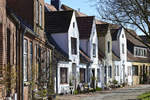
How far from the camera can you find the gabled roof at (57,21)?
31.5 metres

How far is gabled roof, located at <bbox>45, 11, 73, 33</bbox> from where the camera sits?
31453 mm

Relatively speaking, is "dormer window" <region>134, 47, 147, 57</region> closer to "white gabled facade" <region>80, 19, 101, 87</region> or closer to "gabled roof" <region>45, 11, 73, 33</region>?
"white gabled facade" <region>80, 19, 101, 87</region>

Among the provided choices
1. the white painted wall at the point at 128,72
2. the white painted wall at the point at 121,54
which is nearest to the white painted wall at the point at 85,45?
the white painted wall at the point at 121,54

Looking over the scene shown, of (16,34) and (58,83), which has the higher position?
(16,34)

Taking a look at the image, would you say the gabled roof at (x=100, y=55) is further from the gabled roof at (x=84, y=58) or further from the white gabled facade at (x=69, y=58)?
the white gabled facade at (x=69, y=58)

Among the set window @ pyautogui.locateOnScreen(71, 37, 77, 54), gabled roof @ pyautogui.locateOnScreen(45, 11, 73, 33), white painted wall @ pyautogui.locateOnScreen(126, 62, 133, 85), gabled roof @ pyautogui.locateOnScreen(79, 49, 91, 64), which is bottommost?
white painted wall @ pyautogui.locateOnScreen(126, 62, 133, 85)

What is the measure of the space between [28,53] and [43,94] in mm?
2746

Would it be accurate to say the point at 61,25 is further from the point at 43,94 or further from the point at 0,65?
the point at 0,65

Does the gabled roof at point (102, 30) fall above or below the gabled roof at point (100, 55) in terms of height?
above

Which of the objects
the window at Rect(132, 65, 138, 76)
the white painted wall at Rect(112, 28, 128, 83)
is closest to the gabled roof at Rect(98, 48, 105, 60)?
the white painted wall at Rect(112, 28, 128, 83)

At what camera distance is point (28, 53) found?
773 inches

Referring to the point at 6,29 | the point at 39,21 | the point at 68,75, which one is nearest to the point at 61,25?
the point at 68,75

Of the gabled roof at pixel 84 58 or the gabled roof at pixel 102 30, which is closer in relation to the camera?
the gabled roof at pixel 84 58

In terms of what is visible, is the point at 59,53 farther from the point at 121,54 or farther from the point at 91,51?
the point at 121,54
